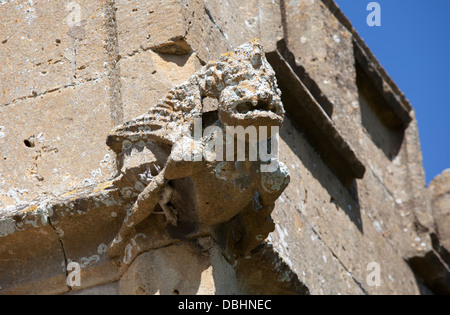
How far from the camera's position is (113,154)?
570 centimetres

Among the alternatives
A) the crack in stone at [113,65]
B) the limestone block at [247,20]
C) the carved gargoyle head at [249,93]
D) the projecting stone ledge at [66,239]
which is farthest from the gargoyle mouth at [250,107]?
the limestone block at [247,20]

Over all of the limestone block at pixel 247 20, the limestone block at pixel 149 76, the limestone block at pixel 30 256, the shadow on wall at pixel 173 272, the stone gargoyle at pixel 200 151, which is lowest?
the shadow on wall at pixel 173 272

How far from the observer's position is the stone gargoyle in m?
5.18

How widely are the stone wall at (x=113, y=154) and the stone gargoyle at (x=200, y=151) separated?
4.6 inches

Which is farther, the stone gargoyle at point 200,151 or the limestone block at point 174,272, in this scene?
the limestone block at point 174,272

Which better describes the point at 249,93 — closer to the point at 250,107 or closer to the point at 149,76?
the point at 250,107

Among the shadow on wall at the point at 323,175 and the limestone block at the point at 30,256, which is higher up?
the shadow on wall at the point at 323,175

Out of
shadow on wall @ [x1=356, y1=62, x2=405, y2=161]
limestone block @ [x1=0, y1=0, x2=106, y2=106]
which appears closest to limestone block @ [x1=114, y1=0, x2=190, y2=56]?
limestone block @ [x1=0, y1=0, x2=106, y2=106]

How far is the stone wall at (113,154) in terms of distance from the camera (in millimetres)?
5543

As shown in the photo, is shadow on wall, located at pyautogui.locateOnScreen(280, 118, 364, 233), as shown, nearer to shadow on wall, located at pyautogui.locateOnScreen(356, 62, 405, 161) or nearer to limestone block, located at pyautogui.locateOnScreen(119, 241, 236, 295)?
shadow on wall, located at pyautogui.locateOnScreen(356, 62, 405, 161)

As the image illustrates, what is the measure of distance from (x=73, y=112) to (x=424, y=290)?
13.6 feet

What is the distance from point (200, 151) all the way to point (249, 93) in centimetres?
32

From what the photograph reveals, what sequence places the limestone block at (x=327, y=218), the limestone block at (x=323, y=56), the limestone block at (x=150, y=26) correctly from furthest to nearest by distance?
the limestone block at (x=323, y=56)
the limestone block at (x=327, y=218)
the limestone block at (x=150, y=26)

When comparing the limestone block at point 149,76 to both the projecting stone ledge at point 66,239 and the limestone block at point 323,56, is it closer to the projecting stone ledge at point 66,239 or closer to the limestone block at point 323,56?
the projecting stone ledge at point 66,239
